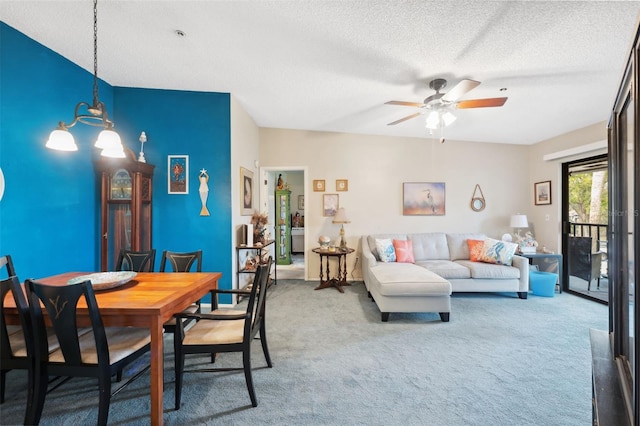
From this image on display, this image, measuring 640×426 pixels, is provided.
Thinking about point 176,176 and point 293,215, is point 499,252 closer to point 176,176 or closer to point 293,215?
point 176,176

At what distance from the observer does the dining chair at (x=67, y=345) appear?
1418 millimetres

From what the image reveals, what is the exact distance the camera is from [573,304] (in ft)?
12.0

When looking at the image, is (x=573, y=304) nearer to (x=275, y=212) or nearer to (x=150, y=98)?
(x=275, y=212)

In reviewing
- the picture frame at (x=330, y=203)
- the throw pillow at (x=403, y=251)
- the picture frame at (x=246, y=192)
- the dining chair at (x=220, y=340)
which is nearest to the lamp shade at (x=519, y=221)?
the throw pillow at (x=403, y=251)

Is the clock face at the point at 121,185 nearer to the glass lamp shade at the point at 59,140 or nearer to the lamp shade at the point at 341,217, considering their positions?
the glass lamp shade at the point at 59,140

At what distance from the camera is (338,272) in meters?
4.85

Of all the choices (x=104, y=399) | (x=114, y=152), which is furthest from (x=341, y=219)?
(x=104, y=399)

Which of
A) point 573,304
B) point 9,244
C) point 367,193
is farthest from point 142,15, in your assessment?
point 573,304

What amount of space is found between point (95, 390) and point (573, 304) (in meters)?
5.32

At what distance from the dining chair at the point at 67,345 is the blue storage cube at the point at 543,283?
5.03m

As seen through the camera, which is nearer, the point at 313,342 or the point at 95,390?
the point at 95,390

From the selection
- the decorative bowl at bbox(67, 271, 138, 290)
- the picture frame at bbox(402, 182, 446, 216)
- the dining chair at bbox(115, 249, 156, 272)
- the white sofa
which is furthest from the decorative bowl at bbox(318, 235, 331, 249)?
the decorative bowl at bbox(67, 271, 138, 290)

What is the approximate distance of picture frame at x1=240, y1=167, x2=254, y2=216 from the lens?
13.0 ft

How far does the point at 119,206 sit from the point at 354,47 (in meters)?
3.21
